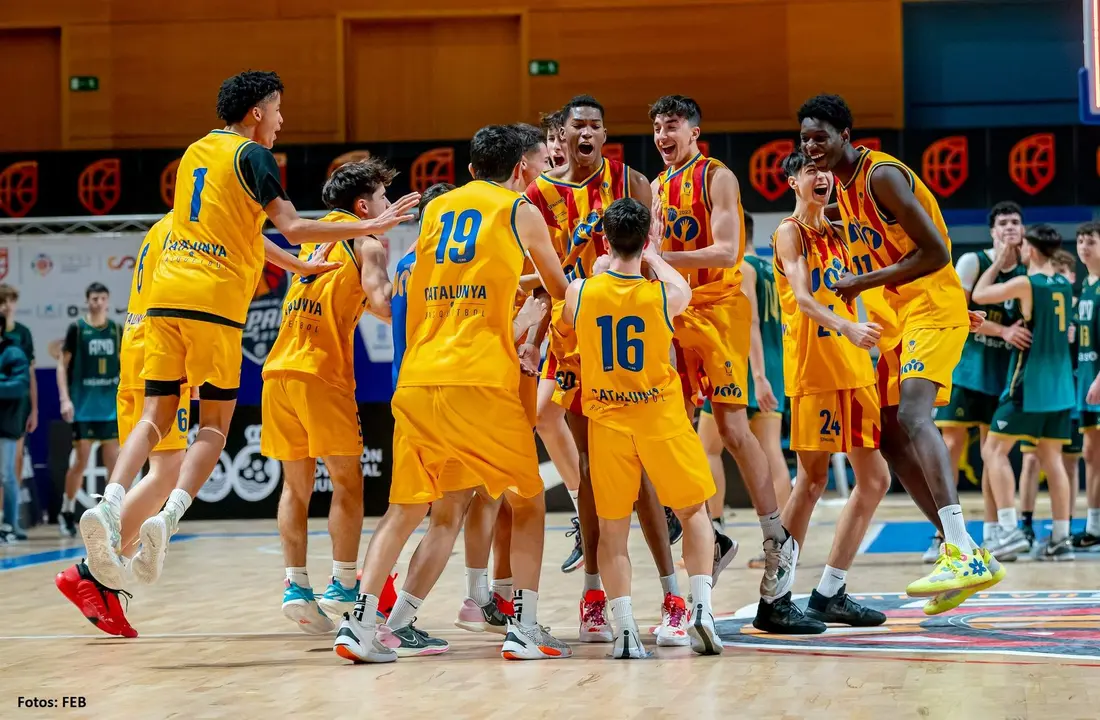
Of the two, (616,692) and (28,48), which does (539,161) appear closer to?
(616,692)

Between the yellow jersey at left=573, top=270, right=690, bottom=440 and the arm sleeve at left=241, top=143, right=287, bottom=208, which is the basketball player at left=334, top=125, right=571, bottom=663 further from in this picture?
the arm sleeve at left=241, top=143, right=287, bottom=208

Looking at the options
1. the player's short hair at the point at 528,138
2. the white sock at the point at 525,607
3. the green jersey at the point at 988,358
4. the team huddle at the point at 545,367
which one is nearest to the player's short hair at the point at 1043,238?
the green jersey at the point at 988,358

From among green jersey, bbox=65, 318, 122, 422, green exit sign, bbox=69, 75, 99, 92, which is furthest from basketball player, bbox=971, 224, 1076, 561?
green exit sign, bbox=69, 75, 99, 92

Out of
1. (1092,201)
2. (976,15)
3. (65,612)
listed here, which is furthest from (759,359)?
(976,15)

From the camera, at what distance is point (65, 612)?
7004 mm

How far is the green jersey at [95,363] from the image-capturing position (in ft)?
40.8

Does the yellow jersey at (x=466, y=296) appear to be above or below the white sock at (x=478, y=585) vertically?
above

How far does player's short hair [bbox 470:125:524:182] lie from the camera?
5305mm

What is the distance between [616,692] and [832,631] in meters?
1.68

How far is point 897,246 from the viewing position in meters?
5.70

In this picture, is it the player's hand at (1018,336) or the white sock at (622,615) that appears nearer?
the white sock at (622,615)

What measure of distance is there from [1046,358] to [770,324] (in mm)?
2514

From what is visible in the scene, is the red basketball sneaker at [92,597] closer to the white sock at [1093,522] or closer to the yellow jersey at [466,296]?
the yellow jersey at [466,296]

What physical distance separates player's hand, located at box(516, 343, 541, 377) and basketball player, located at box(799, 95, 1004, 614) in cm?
132
